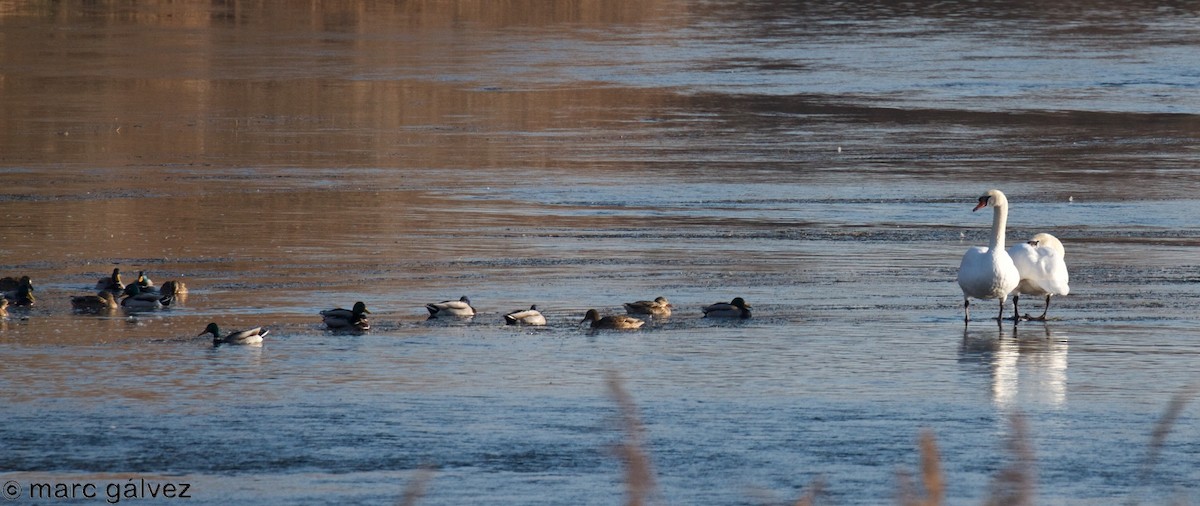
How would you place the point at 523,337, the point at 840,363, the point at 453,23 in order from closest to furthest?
1. the point at 840,363
2. the point at 523,337
3. the point at 453,23

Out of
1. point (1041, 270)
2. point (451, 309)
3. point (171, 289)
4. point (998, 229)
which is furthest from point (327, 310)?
point (1041, 270)

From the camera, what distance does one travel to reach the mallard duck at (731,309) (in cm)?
1323

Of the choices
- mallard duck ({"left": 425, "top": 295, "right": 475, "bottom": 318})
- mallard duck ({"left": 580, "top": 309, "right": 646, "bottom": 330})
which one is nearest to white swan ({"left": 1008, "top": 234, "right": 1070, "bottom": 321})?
mallard duck ({"left": 580, "top": 309, "right": 646, "bottom": 330})

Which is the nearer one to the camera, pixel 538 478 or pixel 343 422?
pixel 538 478

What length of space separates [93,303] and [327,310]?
6.08 feet

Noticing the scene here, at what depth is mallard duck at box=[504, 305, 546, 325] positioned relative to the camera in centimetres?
1291

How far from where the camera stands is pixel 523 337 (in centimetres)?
1273

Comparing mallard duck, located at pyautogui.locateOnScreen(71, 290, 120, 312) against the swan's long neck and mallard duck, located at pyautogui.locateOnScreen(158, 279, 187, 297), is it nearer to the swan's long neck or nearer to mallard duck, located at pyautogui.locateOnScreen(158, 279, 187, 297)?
mallard duck, located at pyautogui.locateOnScreen(158, 279, 187, 297)

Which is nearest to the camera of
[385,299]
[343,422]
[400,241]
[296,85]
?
[343,422]

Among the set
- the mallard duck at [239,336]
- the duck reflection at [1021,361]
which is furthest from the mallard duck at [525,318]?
the duck reflection at [1021,361]

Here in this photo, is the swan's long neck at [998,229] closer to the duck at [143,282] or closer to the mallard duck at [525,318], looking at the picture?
the mallard duck at [525,318]

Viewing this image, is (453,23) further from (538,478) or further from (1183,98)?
(538,478)

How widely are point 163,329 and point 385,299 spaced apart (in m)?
1.79

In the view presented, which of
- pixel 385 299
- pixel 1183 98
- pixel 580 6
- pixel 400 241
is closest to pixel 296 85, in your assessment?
pixel 1183 98
